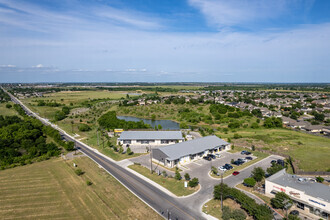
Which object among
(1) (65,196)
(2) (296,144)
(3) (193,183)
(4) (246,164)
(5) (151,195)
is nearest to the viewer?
(5) (151,195)

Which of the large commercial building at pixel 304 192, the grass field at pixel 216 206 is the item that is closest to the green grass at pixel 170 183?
the grass field at pixel 216 206

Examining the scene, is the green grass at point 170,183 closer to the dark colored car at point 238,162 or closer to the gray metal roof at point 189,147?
the gray metal roof at point 189,147

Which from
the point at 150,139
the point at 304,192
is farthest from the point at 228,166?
the point at 150,139

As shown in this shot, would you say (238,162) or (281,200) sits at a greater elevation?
(281,200)

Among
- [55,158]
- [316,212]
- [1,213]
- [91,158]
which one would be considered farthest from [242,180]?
[55,158]

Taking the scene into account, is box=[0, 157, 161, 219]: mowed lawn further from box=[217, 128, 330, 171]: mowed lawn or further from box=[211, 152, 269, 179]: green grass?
box=[217, 128, 330, 171]: mowed lawn

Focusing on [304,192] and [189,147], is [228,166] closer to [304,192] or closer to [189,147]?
[189,147]

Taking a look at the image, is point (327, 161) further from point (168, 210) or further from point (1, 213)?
point (1, 213)
